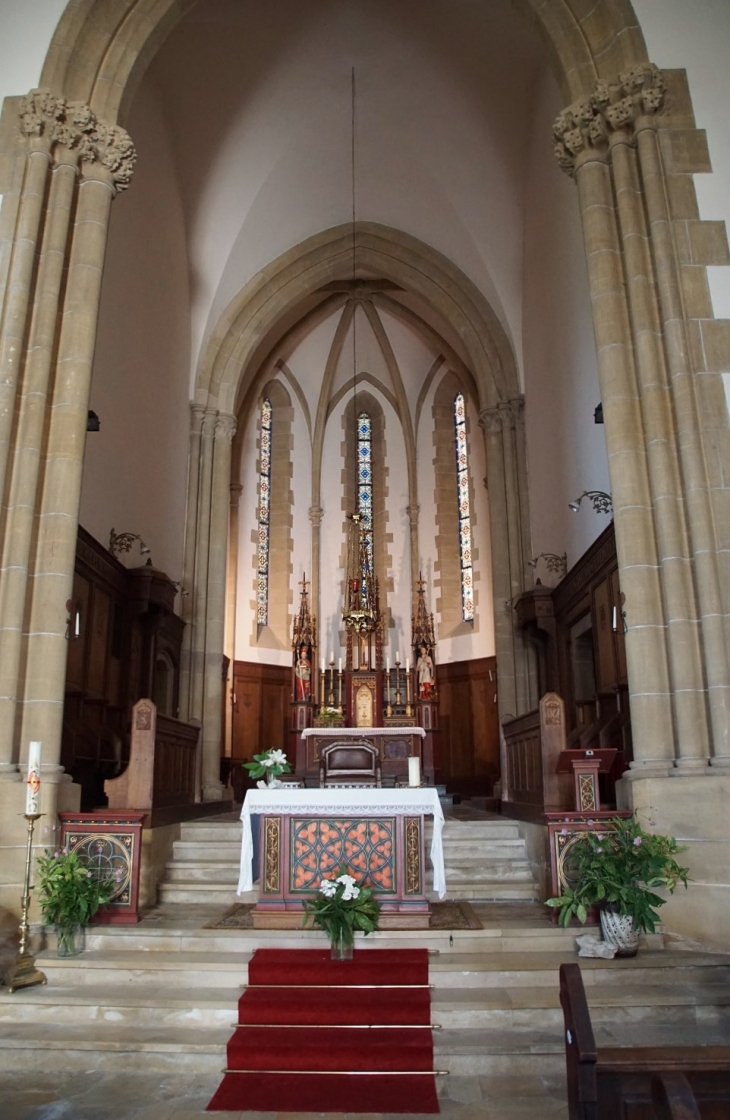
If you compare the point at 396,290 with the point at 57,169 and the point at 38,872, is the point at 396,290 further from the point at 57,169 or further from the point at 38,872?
the point at 38,872

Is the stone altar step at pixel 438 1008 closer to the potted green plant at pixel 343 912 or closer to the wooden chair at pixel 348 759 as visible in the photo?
the potted green plant at pixel 343 912

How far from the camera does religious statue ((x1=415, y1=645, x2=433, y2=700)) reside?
17031 millimetres

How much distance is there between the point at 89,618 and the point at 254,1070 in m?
6.49

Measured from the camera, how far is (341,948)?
6.23 metres

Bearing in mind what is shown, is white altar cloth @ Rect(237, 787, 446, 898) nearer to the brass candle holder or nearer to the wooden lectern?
the wooden lectern

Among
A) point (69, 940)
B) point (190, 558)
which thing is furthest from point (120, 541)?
point (69, 940)

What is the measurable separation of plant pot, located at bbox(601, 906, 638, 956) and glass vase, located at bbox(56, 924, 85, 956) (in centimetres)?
381

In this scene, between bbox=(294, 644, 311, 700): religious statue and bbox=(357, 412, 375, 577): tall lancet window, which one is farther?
bbox=(357, 412, 375, 577): tall lancet window

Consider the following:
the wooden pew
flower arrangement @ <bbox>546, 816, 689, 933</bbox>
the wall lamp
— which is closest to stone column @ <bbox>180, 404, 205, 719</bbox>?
the wall lamp

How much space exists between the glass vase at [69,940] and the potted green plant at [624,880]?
3.47 m

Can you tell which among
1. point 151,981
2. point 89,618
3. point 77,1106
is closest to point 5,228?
point 89,618

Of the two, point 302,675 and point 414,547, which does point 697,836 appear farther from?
point 414,547

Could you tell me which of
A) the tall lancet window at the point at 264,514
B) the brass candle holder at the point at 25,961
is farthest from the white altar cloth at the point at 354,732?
the brass candle holder at the point at 25,961

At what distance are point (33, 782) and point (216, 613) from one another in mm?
8194
